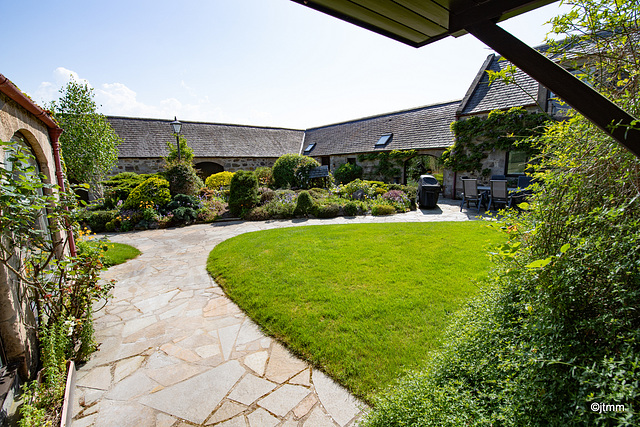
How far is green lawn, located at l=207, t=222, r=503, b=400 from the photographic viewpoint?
105 inches

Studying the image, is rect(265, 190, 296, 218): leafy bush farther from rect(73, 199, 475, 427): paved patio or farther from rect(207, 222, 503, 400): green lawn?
rect(73, 199, 475, 427): paved patio

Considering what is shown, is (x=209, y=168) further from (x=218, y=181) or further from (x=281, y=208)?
(x=281, y=208)

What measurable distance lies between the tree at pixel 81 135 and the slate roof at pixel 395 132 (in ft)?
42.7

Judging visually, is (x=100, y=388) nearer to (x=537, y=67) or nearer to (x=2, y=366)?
(x=2, y=366)

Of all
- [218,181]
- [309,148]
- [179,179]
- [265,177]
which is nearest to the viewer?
[179,179]

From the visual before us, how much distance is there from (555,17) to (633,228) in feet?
3.83

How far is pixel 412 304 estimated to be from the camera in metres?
3.46

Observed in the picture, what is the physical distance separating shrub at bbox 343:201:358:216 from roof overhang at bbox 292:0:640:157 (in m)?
7.79

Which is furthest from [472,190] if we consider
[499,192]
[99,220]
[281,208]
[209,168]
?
[209,168]

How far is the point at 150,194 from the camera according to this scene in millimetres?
9867

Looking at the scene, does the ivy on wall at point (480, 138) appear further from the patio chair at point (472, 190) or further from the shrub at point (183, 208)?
→ the shrub at point (183, 208)

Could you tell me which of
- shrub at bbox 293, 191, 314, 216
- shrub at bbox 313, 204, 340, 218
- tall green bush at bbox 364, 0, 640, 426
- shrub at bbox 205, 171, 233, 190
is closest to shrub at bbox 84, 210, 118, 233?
shrub at bbox 205, 171, 233, 190

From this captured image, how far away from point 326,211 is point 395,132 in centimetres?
985

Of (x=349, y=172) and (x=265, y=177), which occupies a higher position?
(x=349, y=172)
